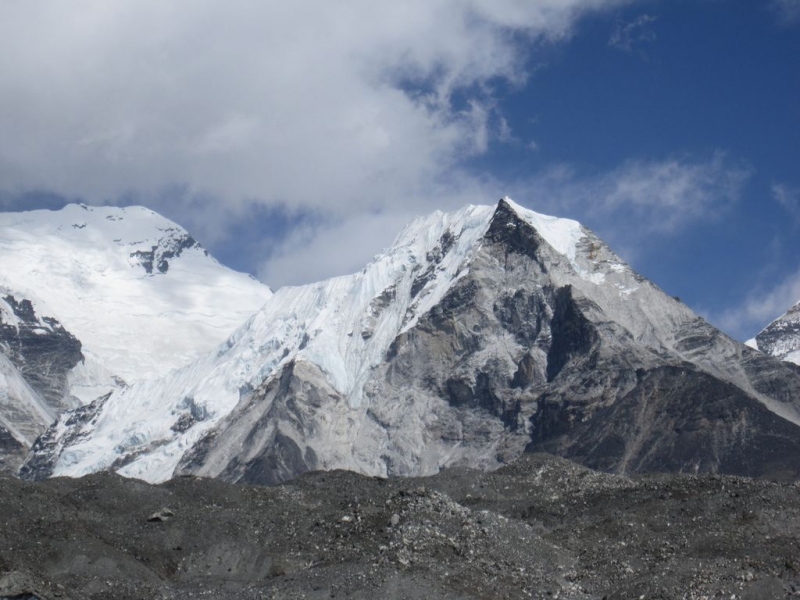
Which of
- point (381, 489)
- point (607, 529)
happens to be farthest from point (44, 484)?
point (607, 529)

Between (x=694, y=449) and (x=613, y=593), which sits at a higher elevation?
(x=694, y=449)

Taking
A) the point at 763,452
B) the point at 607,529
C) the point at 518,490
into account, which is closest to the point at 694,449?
the point at 763,452

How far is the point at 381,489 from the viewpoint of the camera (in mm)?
83688

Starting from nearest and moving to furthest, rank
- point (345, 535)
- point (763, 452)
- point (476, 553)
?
point (476, 553) < point (345, 535) < point (763, 452)

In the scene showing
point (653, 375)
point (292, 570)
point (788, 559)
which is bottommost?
point (292, 570)

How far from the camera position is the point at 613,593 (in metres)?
61.4

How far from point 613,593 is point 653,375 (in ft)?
438

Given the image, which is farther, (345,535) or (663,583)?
(345,535)

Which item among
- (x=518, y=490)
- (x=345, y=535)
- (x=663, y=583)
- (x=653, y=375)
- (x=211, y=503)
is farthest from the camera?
(x=653, y=375)

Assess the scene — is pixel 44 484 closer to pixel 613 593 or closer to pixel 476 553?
pixel 476 553

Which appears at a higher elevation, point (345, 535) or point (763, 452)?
point (763, 452)

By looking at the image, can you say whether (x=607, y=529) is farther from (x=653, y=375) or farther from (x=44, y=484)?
(x=653, y=375)

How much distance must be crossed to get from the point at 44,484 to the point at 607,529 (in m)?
33.7

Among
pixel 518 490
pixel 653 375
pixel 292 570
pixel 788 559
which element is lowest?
pixel 292 570
